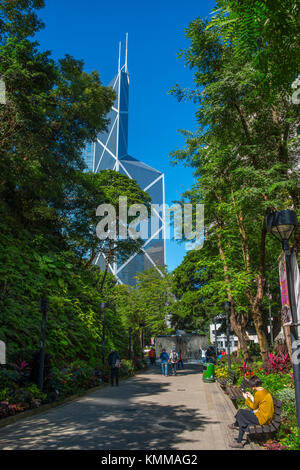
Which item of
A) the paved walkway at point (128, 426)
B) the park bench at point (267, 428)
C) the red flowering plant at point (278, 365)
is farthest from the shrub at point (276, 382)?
the park bench at point (267, 428)

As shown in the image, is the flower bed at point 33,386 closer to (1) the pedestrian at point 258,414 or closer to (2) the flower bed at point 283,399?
(1) the pedestrian at point 258,414

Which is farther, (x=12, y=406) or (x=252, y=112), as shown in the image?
(x=252, y=112)

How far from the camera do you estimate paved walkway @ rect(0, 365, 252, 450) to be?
6.28m

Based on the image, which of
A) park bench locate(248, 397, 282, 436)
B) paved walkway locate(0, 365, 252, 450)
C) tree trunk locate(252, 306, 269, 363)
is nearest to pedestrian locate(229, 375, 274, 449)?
park bench locate(248, 397, 282, 436)

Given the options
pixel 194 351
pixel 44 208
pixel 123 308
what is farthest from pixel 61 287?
pixel 194 351

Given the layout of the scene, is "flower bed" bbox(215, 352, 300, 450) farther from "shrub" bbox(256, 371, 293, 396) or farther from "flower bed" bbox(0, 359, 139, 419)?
"flower bed" bbox(0, 359, 139, 419)

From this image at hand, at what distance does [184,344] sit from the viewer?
38.8m

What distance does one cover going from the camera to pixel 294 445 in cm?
514

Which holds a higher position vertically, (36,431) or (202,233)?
(202,233)

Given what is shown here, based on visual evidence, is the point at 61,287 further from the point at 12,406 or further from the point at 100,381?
the point at 12,406

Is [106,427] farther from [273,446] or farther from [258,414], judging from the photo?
[273,446]

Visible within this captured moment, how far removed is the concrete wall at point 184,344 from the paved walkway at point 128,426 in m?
26.6

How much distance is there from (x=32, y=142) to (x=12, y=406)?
33.0 ft

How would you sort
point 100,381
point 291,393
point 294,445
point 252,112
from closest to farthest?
point 294,445
point 291,393
point 252,112
point 100,381
